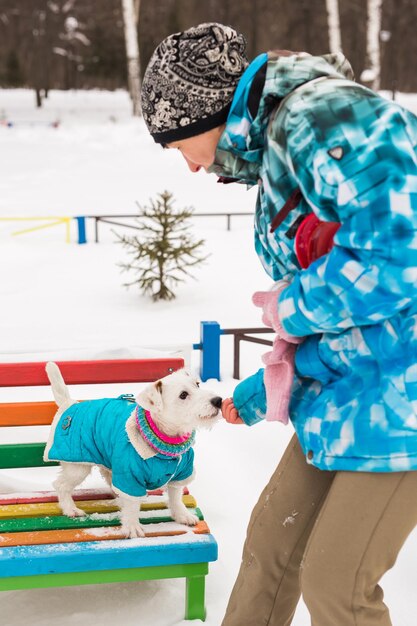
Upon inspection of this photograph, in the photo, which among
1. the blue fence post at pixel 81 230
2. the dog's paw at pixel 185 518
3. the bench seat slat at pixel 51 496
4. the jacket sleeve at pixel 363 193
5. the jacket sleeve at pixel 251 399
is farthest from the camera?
the blue fence post at pixel 81 230

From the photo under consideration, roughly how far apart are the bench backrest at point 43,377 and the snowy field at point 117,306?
1.89 ft

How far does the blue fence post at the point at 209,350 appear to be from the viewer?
625 cm

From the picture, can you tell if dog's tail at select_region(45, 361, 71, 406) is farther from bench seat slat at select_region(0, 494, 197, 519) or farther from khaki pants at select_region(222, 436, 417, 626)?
khaki pants at select_region(222, 436, 417, 626)

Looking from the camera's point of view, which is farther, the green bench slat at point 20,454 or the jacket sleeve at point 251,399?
the green bench slat at point 20,454

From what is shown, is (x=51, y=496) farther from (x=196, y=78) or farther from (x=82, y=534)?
(x=196, y=78)

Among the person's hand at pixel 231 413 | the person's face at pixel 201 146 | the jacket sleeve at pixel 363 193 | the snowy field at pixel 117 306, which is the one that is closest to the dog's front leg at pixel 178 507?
the snowy field at pixel 117 306

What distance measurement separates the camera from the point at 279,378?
2.06 m

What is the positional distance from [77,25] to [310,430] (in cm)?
3745

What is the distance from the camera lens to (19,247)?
13422mm

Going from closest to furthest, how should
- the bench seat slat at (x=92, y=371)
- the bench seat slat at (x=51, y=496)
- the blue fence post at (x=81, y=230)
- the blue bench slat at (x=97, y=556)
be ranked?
1. the blue bench slat at (x=97, y=556)
2. the bench seat slat at (x=51, y=496)
3. the bench seat slat at (x=92, y=371)
4. the blue fence post at (x=81, y=230)

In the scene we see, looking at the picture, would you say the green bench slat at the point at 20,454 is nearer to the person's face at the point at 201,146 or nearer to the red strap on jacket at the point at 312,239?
the person's face at the point at 201,146

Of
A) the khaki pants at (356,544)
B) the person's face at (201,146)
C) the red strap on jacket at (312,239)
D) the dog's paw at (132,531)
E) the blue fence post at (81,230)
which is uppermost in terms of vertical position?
the person's face at (201,146)

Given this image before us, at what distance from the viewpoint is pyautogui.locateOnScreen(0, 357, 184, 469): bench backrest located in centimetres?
344

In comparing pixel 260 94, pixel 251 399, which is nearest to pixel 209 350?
pixel 251 399
